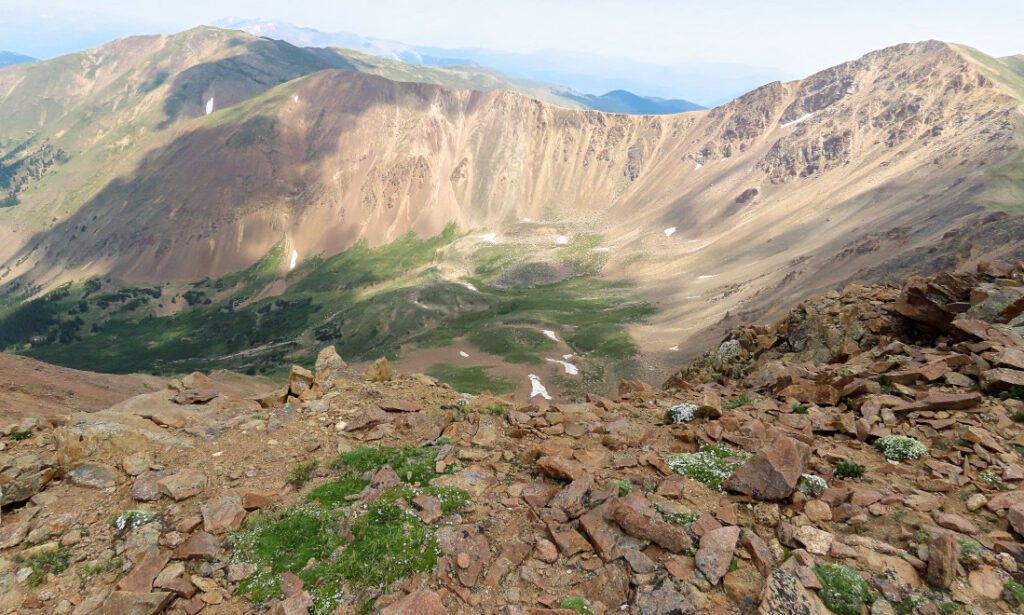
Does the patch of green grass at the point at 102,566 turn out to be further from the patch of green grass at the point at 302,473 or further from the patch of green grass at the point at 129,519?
the patch of green grass at the point at 302,473

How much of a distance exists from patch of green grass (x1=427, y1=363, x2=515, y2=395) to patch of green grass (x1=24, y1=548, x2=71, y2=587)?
6657 centimetres

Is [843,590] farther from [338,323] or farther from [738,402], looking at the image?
[338,323]

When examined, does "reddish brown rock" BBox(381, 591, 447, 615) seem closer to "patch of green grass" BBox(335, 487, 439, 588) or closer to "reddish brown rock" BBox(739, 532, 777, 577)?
"patch of green grass" BBox(335, 487, 439, 588)

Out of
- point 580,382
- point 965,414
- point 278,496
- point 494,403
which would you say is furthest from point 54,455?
point 580,382

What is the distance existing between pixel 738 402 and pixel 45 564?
754 inches

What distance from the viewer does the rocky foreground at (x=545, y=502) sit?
8180 millimetres

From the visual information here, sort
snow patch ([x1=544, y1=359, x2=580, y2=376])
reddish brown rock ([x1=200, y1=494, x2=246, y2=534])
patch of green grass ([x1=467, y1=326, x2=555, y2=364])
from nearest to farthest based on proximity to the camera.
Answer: reddish brown rock ([x1=200, y1=494, x2=246, y2=534]) < snow patch ([x1=544, y1=359, x2=580, y2=376]) < patch of green grass ([x1=467, y1=326, x2=555, y2=364])

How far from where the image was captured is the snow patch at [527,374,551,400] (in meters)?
75.6

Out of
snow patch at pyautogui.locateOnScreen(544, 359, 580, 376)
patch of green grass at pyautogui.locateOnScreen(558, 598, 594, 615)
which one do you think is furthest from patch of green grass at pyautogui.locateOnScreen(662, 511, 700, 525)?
snow patch at pyautogui.locateOnScreen(544, 359, 580, 376)

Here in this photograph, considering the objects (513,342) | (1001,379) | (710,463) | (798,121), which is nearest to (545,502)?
(710,463)

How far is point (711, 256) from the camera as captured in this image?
137250mm

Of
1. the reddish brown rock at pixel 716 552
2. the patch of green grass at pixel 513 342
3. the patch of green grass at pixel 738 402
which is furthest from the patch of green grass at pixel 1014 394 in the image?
the patch of green grass at pixel 513 342

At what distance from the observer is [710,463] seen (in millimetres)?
11742

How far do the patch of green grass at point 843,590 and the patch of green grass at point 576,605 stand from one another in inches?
147
